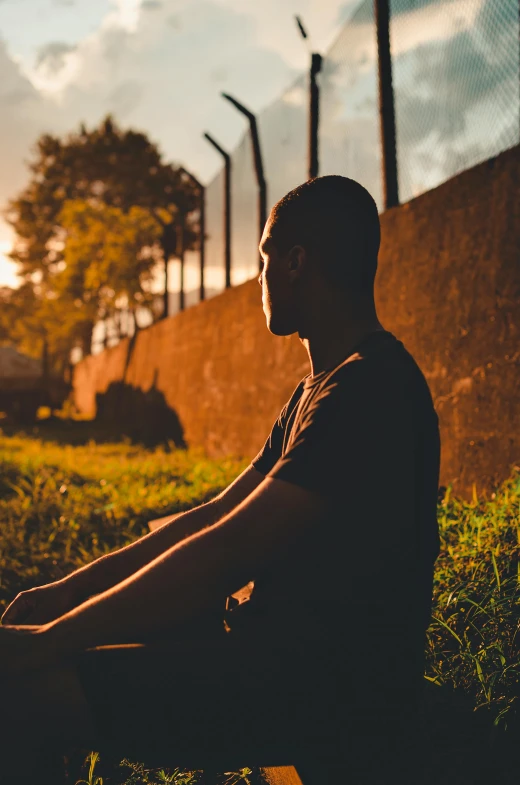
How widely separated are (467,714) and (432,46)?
362 cm

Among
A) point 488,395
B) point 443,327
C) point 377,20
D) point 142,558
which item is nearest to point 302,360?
point 443,327

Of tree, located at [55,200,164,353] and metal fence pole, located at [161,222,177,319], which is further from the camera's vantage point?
tree, located at [55,200,164,353]

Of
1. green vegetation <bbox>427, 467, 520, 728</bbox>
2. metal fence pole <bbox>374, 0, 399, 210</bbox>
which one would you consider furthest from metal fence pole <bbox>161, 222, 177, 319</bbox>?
green vegetation <bbox>427, 467, 520, 728</bbox>

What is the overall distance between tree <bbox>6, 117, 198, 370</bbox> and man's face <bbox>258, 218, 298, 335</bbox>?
13.9 meters

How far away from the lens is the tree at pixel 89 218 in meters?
16.5

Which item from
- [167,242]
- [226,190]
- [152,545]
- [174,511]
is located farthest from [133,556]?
[167,242]

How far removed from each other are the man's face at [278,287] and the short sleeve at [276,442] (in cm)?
23

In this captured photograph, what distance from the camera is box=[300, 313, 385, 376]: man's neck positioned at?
126 cm

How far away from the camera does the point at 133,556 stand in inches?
59.7

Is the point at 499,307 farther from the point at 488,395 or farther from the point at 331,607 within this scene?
the point at 331,607

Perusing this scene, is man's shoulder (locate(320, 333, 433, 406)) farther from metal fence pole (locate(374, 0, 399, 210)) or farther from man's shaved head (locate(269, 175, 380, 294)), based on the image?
metal fence pole (locate(374, 0, 399, 210))

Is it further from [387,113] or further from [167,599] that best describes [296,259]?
[387,113]

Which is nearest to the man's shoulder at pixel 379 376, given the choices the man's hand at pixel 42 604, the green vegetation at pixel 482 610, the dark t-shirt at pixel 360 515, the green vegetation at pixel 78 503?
the dark t-shirt at pixel 360 515

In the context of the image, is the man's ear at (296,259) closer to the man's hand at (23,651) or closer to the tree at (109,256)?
the man's hand at (23,651)
